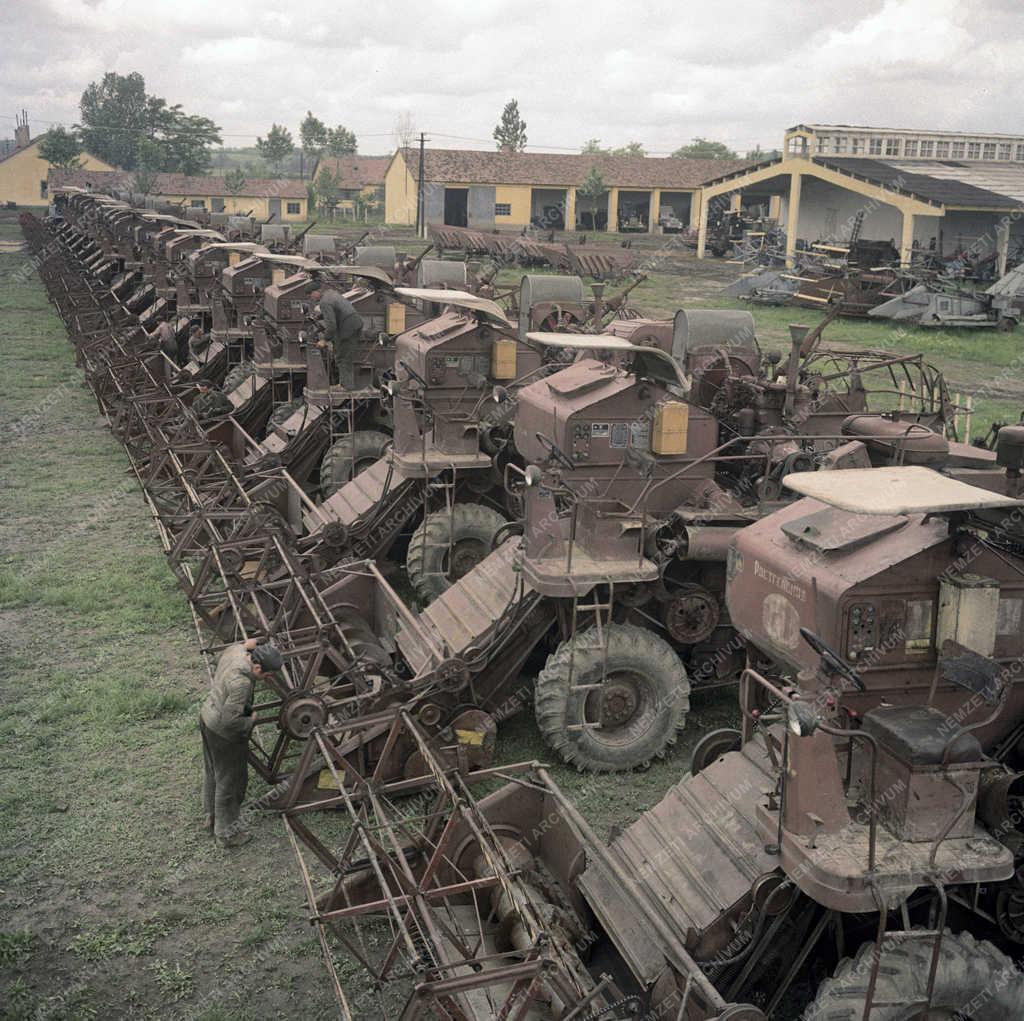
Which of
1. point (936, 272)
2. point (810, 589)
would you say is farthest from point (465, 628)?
point (936, 272)

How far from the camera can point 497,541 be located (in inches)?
445

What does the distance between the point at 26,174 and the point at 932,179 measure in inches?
2378

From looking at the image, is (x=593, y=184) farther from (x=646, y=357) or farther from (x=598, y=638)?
(x=598, y=638)

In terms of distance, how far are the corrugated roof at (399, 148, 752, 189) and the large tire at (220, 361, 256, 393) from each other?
38.4m

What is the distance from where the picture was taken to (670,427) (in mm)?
9688

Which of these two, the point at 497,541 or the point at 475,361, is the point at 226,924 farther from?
the point at 475,361

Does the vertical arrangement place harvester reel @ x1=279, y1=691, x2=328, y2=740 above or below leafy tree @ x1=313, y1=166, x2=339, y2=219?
below

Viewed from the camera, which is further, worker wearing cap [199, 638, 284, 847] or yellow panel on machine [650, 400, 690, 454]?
yellow panel on machine [650, 400, 690, 454]

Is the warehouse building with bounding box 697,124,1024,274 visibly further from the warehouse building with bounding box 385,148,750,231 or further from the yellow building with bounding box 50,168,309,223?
the yellow building with bounding box 50,168,309,223

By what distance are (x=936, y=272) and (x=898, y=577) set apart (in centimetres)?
2871

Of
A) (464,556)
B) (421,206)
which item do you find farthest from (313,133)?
(464,556)

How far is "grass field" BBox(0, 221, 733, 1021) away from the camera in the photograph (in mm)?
6609

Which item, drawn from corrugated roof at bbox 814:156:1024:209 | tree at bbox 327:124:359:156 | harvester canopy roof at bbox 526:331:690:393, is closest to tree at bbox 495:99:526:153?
tree at bbox 327:124:359:156

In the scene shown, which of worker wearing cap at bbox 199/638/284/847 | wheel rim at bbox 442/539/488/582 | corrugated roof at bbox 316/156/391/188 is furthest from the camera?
corrugated roof at bbox 316/156/391/188
